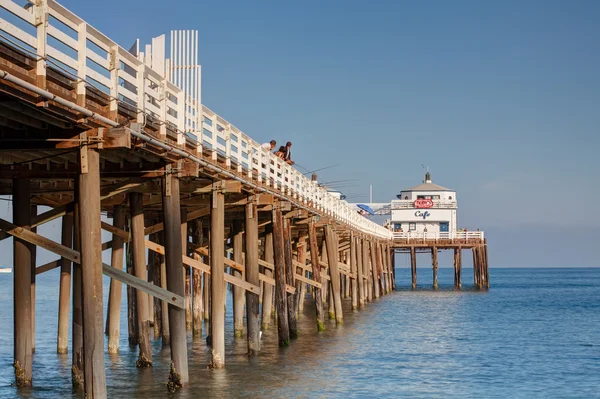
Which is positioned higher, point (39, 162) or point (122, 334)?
point (39, 162)

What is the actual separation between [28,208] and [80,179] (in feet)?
11.2

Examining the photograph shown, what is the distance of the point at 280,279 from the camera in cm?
2245

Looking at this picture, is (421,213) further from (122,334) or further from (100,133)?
(100,133)

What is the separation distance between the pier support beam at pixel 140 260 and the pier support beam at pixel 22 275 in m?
2.12

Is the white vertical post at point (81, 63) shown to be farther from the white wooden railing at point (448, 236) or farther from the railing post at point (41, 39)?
the white wooden railing at point (448, 236)

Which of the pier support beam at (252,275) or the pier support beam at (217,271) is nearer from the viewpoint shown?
the pier support beam at (217,271)

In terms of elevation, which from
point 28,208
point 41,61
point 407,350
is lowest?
point 407,350

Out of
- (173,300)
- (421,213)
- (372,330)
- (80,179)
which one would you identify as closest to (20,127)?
(80,179)

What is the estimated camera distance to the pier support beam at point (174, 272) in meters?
15.0

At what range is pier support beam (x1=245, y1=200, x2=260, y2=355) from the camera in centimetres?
2075

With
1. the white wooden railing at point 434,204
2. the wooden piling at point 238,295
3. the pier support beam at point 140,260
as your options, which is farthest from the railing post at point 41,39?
the white wooden railing at point 434,204

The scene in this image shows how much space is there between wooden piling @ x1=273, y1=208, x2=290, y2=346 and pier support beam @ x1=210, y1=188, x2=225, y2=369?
4.12 metres

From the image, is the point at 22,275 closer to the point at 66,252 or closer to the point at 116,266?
the point at 66,252

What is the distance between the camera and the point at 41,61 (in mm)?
10273
